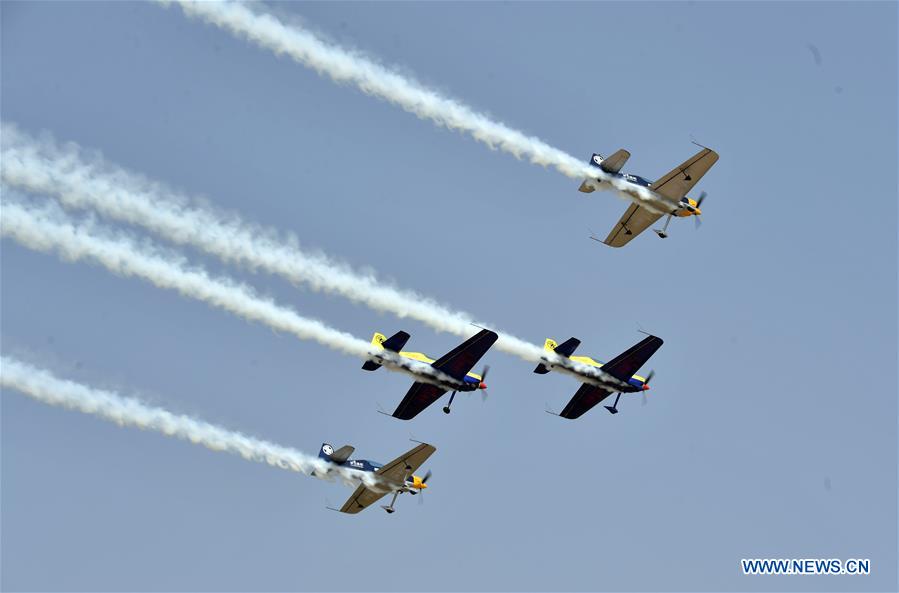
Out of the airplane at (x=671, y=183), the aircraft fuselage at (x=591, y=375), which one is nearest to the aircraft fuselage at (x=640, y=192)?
the airplane at (x=671, y=183)

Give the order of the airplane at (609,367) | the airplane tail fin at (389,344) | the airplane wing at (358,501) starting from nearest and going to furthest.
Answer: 1. the airplane tail fin at (389,344)
2. the airplane at (609,367)
3. the airplane wing at (358,501)

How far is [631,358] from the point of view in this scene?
175ft

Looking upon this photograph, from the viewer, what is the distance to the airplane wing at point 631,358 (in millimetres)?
53312

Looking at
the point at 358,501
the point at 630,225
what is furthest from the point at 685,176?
the point at 358,501

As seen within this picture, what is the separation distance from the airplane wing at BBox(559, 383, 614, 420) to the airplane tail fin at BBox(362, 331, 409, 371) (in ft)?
37.4

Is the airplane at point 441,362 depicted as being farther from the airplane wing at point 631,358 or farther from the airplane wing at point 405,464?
the airplane wing at point 631,358

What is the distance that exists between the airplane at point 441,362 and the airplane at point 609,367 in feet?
8.65

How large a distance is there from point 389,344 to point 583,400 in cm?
1197

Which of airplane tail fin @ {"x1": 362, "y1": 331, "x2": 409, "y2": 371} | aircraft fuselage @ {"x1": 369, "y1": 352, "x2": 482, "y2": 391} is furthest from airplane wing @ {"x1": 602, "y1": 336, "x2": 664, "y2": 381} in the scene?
airplane tail fin @ {"x1": 362, "y1": 331, "x2": 409, "y2": 371}

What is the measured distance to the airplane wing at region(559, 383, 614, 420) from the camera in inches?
2247

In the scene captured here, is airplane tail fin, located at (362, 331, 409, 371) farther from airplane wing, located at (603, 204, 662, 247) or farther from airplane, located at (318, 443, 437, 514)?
airplane wing, located at (603, 204, 662, 247)

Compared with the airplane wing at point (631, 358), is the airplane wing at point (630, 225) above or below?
above

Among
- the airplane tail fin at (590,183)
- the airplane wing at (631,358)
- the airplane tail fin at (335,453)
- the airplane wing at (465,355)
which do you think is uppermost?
the airplane tail fin at (590,183)

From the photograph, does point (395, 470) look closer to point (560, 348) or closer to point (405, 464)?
point (405, 464)
